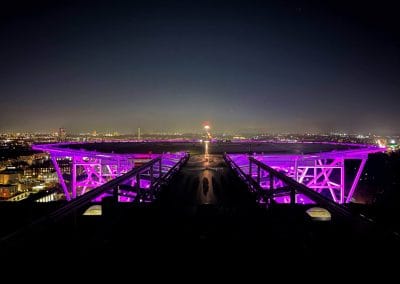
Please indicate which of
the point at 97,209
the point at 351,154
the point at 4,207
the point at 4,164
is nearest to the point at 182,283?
the point at 97,209

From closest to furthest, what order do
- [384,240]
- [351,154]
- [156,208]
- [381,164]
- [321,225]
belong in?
[384,240], [321,225], [156,208], [351,154], [381,164]

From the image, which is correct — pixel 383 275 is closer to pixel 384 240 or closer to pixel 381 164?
pixel 384 240

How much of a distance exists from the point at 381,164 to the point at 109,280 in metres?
105

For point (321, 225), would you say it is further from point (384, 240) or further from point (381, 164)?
point (381, 164)

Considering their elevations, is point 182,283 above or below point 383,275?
below

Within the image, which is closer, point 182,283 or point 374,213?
point 182,283

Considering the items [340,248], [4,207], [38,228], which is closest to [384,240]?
[340,248]

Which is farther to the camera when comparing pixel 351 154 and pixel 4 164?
pixel 4 164

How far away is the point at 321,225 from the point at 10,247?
492cm

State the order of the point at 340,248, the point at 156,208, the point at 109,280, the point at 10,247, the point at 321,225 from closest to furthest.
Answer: the point at 10,247 → the point at 109,280 → the point at 340,248 → the point at 321,225 → the point at 156,208

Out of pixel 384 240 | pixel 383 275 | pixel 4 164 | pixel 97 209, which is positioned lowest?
pixel 4 164

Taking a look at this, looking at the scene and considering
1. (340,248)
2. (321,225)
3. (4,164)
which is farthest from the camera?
(4,164)

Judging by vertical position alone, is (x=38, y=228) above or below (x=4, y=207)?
above

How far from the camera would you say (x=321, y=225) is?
5.06 m
